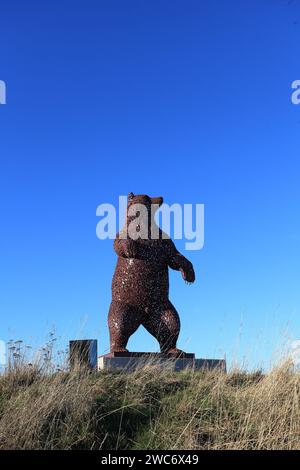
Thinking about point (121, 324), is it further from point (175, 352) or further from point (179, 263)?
point (179, 263)

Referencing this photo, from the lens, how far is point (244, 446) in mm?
6047

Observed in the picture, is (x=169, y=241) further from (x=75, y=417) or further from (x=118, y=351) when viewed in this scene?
(x=75, y=417)

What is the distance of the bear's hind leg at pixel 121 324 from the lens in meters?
9.98

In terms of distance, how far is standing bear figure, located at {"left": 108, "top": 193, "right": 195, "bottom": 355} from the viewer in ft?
33.1

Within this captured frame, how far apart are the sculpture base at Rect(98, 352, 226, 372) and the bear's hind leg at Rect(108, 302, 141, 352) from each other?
35 cm

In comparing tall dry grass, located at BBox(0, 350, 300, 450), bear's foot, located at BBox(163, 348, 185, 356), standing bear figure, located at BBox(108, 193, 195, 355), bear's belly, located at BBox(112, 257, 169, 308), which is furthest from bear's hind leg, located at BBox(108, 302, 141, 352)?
tall dry grass, located at BBox(0, 350, 300, 450)

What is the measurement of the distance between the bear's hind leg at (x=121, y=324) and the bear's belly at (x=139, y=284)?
0.13 m

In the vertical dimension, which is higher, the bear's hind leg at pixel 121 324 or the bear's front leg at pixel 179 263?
the bear's front leg at pixel 179 263

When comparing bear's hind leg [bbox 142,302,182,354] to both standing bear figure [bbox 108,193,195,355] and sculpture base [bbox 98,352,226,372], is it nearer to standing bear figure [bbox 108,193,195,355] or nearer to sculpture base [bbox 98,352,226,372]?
standing bear figure [bbox 108,193,195,355]

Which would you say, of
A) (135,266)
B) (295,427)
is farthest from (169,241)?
(295,427)

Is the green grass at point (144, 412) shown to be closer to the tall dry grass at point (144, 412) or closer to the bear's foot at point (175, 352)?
the tall dry grass at point (144, 412)

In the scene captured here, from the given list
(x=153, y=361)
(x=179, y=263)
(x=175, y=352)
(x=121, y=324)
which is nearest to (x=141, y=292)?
(x=121, y=324)

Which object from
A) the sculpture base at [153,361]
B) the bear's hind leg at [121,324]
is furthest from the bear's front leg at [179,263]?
the sculpture base at [153,361]
